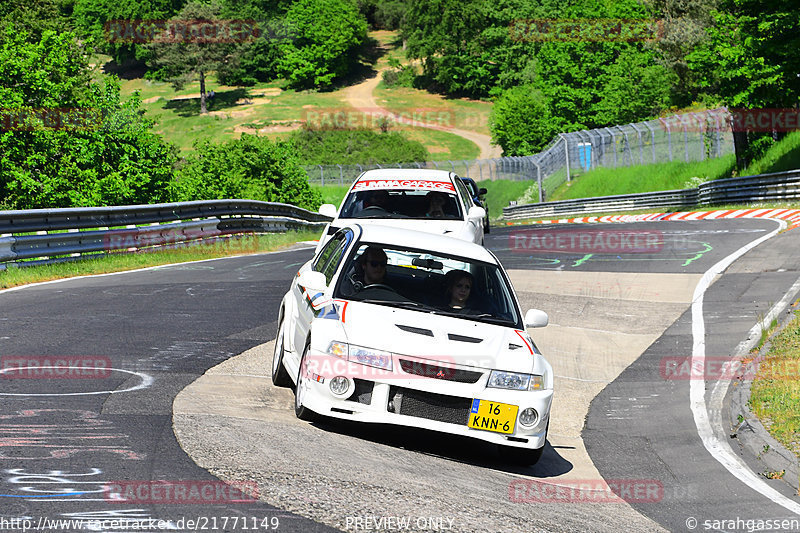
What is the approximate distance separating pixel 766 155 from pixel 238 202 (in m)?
25.6

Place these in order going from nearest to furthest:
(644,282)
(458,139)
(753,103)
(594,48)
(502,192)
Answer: (644,282) < (753,103) < (502,192) < (594,48) < (458,139)

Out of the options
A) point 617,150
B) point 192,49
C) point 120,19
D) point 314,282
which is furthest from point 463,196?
point 120,19

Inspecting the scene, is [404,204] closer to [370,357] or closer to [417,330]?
[417,330]

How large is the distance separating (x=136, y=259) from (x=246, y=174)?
19475 millimetres

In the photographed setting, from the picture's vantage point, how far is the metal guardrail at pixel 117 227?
1664cm

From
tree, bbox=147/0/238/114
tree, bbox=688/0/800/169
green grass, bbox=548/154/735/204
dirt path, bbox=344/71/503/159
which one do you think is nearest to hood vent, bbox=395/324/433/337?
tree, bbox=688/0/800/169

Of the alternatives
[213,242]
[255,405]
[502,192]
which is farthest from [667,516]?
[502,192]

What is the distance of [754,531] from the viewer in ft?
20.6

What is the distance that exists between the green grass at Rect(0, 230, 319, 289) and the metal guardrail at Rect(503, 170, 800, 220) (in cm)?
1739

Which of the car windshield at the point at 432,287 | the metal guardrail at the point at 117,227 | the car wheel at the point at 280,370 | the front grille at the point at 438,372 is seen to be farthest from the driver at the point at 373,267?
the metal guardrail at the point at 117,227

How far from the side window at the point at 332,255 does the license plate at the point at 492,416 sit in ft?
6.02

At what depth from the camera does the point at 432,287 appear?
848 cm

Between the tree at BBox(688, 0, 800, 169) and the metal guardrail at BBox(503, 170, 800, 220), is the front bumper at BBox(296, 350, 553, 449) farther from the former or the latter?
the metal guardrail at BBox(503, 170, 800, 220)

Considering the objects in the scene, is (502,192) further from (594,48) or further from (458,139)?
(458,139)
